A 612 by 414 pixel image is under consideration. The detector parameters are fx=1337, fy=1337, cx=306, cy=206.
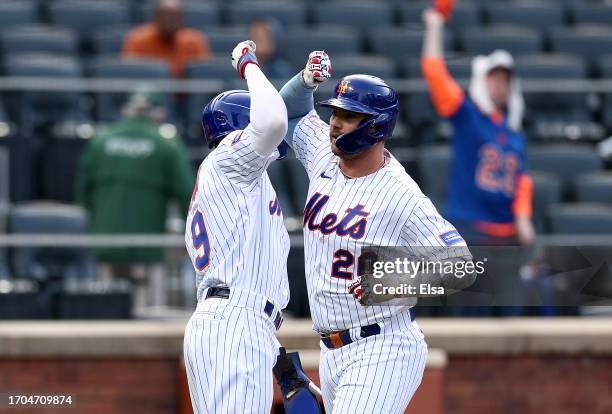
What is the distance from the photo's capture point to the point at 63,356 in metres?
7.40

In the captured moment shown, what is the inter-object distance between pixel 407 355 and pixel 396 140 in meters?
4.65

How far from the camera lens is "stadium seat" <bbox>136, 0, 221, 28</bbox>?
11641 mm

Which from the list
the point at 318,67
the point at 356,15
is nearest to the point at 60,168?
the point at 356,15

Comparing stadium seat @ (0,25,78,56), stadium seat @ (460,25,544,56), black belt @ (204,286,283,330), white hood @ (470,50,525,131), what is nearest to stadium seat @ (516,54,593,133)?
stadium seat @ (460,25,544,56)

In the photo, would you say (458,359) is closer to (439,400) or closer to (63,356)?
(439,400)

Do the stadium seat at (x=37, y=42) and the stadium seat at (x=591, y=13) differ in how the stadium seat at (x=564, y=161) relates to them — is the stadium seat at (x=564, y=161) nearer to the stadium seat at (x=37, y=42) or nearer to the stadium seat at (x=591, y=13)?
the stadium seat at (x=591, y=13)

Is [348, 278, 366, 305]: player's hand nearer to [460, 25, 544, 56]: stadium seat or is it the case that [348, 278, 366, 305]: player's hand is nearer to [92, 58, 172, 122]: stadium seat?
[92, 58, 172, 122]: stadium seat

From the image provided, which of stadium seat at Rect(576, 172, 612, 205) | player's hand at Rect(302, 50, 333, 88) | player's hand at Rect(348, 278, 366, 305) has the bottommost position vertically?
stadium seat at Rect(576, 172, 612, 205)

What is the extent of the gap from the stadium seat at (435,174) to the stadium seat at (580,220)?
76 cm

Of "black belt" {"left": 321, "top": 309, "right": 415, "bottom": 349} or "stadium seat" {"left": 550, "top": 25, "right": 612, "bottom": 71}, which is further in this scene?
"stadium seat" {"left": 550, "top": 25, "right": 612, "bottom": 71}

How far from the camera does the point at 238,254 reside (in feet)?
17.4

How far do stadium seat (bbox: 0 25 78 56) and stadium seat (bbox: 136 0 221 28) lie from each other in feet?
3.44

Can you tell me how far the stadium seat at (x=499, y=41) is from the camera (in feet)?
37.4

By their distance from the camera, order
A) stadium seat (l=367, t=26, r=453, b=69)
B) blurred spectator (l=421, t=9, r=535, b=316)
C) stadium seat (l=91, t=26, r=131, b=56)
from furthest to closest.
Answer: stadium seat (l=367, t=26, r=453, b=69)
stadium seat (l=91, t=26, r=131, b=56)
blurred spectator (l=421, t=9, r=535, b=316)
